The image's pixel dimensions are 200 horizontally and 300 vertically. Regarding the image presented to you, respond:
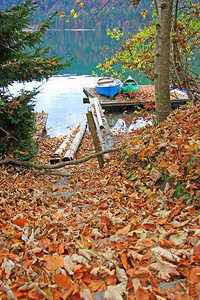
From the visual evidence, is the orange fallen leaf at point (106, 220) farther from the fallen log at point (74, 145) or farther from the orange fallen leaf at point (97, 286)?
the fallen log at point (74, 145)

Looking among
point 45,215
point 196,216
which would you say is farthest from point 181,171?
point 45,215

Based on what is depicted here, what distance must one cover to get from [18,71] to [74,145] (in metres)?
5.20

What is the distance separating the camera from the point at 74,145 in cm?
1009

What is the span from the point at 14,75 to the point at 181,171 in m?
4.42

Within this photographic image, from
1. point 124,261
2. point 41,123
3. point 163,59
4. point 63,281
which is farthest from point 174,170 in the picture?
point 41,123

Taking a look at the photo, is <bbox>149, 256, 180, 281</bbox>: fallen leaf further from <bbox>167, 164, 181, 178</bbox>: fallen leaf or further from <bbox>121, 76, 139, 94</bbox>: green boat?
<bbox>121, 76, 139, 94</bbox>: green boat

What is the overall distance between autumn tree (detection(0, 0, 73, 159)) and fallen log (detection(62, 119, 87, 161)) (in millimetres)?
2502

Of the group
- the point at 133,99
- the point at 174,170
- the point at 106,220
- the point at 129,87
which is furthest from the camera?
the point at 129,87

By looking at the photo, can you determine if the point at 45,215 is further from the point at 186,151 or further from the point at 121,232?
the point at 186,151

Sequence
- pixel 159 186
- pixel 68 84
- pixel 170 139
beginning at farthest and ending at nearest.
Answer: pixel 68 84, pixel 170 139, pixel 159 186

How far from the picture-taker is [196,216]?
2.28 m

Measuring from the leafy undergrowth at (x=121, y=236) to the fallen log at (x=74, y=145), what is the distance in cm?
405

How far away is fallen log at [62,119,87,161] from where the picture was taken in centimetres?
831

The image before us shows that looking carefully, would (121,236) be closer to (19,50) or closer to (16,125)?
(16,125)
